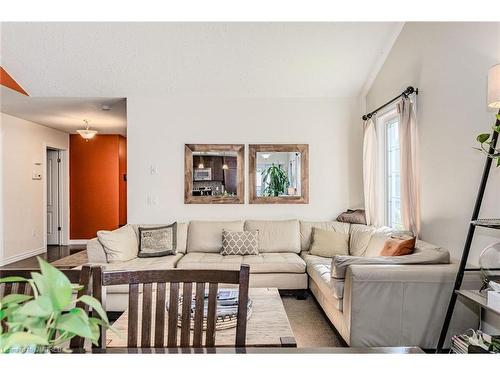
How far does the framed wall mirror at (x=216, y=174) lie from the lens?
5.27m

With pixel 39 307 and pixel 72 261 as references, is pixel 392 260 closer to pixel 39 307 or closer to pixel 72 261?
pixel 39 307

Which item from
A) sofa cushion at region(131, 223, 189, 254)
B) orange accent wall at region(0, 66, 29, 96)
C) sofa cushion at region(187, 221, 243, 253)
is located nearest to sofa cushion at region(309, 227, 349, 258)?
sofa cushion at region(187, 221, 243, 253)

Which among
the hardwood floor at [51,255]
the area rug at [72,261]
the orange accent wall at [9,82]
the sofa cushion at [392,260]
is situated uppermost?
the orange accent wall at [9,82]

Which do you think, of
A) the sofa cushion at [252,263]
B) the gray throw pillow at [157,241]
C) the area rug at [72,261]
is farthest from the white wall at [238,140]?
the area rug at [72,261]

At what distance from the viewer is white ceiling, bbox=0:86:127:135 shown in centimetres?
530

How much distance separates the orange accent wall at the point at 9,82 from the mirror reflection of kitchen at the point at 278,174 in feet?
10.6

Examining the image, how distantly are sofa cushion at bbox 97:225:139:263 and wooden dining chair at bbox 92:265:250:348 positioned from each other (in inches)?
116

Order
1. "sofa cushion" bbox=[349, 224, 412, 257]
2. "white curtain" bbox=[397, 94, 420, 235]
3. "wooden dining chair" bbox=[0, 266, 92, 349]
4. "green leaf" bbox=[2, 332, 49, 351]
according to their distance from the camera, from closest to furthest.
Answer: "green leaf" bbox=[2, 332, 49, 351] → "wooden dining chair" bbox=[0, 266, 92, 349] → "white curtain" bbox=[397, 94, 420, 235] → "sofa cushion" bbox=[349, 224, 412, 257]

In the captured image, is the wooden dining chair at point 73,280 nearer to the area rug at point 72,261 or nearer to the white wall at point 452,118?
the white wall at point 452,118

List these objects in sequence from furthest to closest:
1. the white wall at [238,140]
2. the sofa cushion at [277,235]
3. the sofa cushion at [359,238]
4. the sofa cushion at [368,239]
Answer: the white wall at [238,140]
the sofa cushion at [277,235]
the sofa cushion at [359,238]
the sofa cushion at [368,239]

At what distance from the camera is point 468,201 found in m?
2.95

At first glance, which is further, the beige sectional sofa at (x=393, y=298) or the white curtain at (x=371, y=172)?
the white curtain at (x=371, y=172)

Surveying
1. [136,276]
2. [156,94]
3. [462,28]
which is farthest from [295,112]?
[136,276]

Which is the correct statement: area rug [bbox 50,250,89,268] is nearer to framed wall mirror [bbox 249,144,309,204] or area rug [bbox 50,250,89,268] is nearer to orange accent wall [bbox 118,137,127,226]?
orange accent wall [bbox 118,137,127,226]
